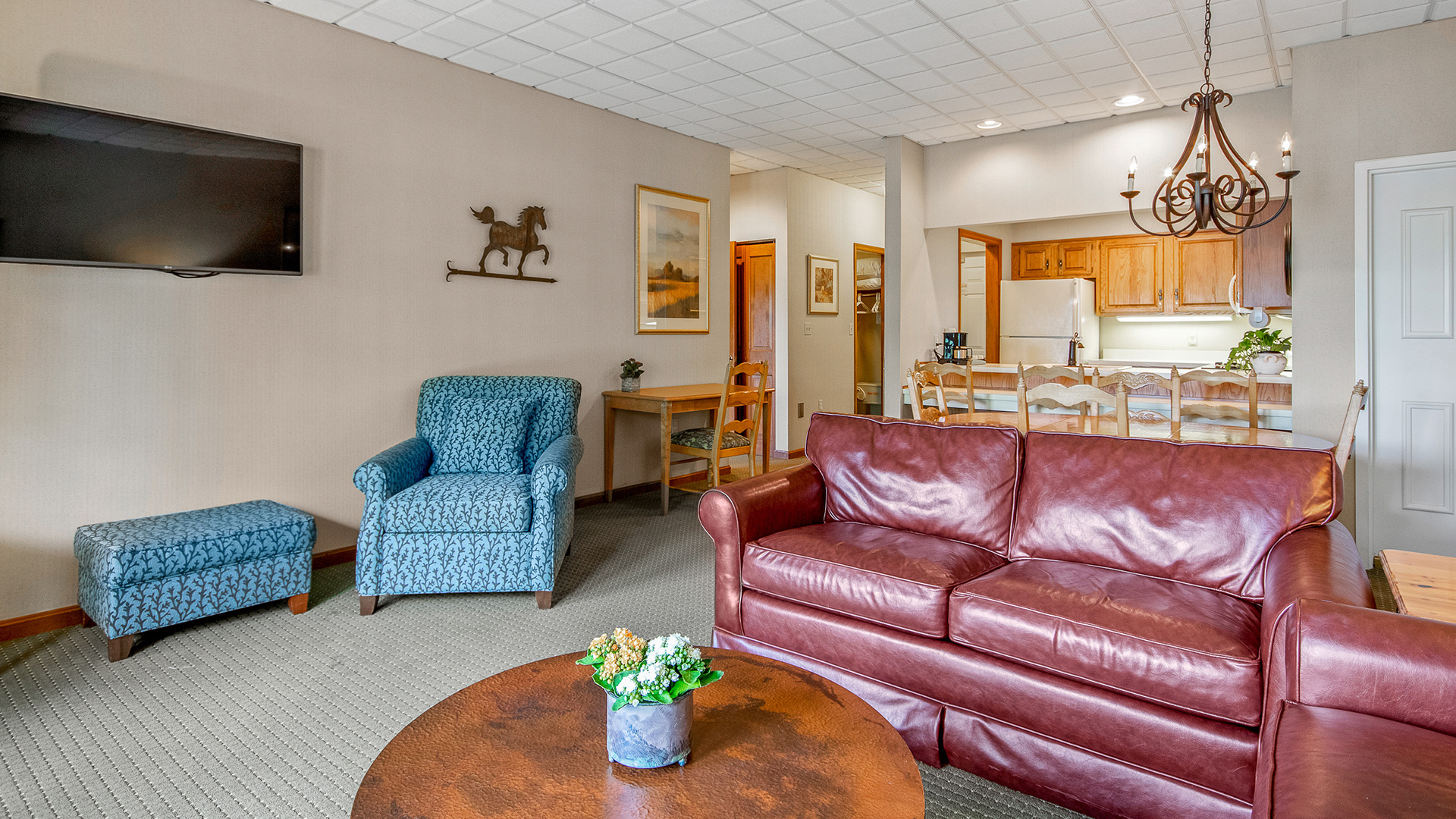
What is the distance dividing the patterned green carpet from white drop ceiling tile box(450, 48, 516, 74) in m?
2.72

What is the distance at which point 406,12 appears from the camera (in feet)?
11.6

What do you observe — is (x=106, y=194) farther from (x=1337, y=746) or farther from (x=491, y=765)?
(x=1337, y=746)

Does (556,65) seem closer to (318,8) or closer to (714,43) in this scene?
(714,43)

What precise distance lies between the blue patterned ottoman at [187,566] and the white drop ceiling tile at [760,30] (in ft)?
9.66

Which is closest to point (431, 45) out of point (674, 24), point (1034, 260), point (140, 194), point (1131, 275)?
point (674, 24)

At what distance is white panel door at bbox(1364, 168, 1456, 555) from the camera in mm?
3707

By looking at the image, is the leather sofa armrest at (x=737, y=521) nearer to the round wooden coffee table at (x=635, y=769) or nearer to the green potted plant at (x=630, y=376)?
the round wooden coffee table at (x=635, y=769)

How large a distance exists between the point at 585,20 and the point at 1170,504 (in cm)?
320

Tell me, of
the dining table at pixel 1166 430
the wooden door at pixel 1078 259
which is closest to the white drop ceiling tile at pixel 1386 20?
the dining table at pixel 1166 430

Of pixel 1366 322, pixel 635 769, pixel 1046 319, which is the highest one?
pixel 1046 319

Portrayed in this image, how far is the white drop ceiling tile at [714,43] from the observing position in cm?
385

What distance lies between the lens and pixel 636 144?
530 cm

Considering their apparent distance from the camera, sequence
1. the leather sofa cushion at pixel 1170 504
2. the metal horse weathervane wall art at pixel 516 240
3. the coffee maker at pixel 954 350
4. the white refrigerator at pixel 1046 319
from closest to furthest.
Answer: the leather sofa cushion at pixel 1170 504 → the metal horse weathervane wall art at pixel 516 240 → the coffee maker at pixel 954 350 → the white refrigerator at pixel 1046 319

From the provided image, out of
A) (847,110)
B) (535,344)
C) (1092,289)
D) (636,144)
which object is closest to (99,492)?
(535,344)
